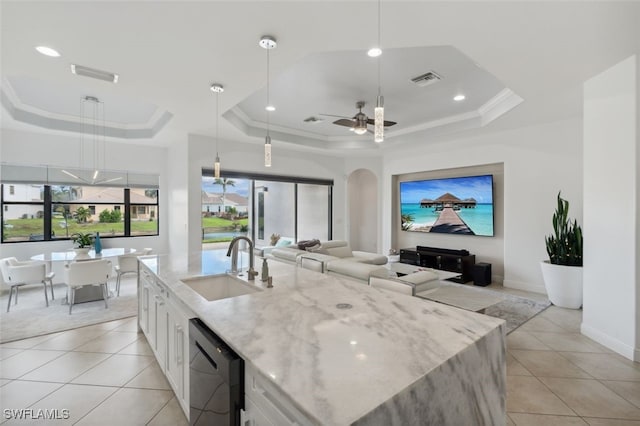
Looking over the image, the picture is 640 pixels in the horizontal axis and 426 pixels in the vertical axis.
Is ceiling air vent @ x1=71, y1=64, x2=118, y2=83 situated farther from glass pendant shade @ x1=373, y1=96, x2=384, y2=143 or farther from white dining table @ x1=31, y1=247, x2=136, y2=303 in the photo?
glass pendant shade @ x1=373, y1=96, x2=384, y2=143

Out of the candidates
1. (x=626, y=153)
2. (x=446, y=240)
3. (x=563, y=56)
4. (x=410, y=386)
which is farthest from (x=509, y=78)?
(x=446, y=240)

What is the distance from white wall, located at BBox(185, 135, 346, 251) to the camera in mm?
5508

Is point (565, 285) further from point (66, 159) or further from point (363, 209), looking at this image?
point (66, 159)

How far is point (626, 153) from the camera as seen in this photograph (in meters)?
2.84

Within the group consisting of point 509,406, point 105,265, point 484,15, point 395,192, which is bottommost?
point 509,406

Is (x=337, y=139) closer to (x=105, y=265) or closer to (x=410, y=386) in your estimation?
(x=105, y=265)

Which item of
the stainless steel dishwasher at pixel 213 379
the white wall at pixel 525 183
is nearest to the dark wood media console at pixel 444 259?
the white wall at pixel 525 183

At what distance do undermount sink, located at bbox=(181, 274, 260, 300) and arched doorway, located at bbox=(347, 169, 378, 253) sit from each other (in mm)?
6674

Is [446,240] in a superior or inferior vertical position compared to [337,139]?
inferior

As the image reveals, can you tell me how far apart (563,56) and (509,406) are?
3040 mm

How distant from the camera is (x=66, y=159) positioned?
555 centimetres

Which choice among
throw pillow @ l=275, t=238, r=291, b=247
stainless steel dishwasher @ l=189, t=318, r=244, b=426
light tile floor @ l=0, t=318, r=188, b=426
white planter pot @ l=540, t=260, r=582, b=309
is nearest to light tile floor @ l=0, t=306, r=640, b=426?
light tile floor @ l=0, t=318, r=188, b=426

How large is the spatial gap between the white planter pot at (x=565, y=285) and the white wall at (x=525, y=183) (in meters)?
0.79

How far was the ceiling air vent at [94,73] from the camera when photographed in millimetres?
2863
